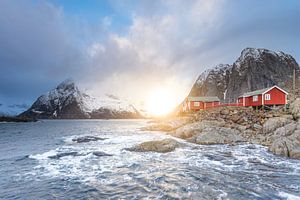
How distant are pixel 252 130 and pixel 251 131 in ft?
2.64

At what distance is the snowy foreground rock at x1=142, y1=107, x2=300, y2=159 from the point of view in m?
31.3

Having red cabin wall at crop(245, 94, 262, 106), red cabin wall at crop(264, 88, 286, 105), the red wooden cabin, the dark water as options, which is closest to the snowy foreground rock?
the dark water

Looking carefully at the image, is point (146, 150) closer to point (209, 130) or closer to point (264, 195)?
point (209, 130)

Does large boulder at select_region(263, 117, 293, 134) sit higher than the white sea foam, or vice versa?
large boulder at select_region(263, 117, 293, 134)

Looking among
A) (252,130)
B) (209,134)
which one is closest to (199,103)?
(252,130)

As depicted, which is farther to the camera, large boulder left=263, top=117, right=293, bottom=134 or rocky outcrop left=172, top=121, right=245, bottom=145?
large boulder left=263, top=117, right=293, bottom=134

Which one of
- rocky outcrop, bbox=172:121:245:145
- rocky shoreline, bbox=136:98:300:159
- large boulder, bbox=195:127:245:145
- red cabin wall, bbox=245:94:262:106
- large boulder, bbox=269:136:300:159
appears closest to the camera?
large boulder, bbox=269:136:300:159

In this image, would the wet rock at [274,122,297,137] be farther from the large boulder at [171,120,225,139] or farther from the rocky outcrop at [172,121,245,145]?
the large boulder at [171,120,225,139]

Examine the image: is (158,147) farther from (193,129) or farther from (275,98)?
(275,98)

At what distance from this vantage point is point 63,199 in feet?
52.5

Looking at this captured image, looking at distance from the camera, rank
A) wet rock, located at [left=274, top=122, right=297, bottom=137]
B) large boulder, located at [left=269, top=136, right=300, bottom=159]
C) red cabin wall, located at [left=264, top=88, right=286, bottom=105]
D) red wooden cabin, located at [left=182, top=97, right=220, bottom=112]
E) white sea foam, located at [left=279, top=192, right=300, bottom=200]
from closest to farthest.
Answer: white sea foam, located at [left=279, top=192, right=300, bottom=200], large boulder, located at [left=269, top=136, right=300, bottom=159], wet rock, located at [left=274, top=122, right=297, bottom=137], red cabin wall, located at [left=264, top=88, right=286, bottom=105], red wooden cabin, located at [left=182, top=97, right=220, bottom=112]

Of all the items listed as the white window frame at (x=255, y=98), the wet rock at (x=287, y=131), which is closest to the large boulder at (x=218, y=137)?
the wet rock at (x=287, y=131)

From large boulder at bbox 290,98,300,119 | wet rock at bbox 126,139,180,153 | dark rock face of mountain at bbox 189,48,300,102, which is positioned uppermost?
dark rock face of mountain at bbox 189,48,300,102

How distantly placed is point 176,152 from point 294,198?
688 inches
